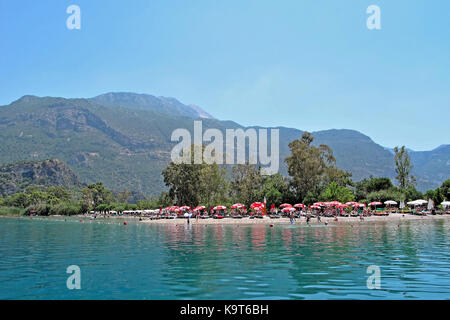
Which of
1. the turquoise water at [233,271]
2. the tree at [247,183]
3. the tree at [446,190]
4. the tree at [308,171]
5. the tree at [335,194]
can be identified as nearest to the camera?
the turquoise water at [233,271]

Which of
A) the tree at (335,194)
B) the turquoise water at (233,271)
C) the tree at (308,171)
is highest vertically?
the tree at (308,171)

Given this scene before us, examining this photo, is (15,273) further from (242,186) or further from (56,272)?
(242,186)

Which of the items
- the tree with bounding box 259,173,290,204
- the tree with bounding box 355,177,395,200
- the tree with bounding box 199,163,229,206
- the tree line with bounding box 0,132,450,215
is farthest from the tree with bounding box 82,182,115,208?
the tree with bounding box 355,177,395,200

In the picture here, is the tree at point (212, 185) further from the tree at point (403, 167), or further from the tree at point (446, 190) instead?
the tree at point (446, 190)

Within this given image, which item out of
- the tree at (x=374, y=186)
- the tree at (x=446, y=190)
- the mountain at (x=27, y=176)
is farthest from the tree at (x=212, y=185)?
the mountain at (x=27, y=176)

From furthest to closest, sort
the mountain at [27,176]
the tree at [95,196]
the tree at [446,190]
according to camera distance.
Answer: the mountain at [27,176] < the tree at [95,196] < the tree at [446,190]

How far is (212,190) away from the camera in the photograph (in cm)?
8250

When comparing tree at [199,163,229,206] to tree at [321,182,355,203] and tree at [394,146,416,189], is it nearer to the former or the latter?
tree at [321,182,355,203]

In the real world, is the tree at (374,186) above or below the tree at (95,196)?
above

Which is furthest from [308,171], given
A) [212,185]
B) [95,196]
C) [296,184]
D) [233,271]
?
[95,196]

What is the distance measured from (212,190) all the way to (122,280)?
6694 cm

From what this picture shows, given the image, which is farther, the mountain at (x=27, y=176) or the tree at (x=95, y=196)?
the mountain at (x=27, y=176)
